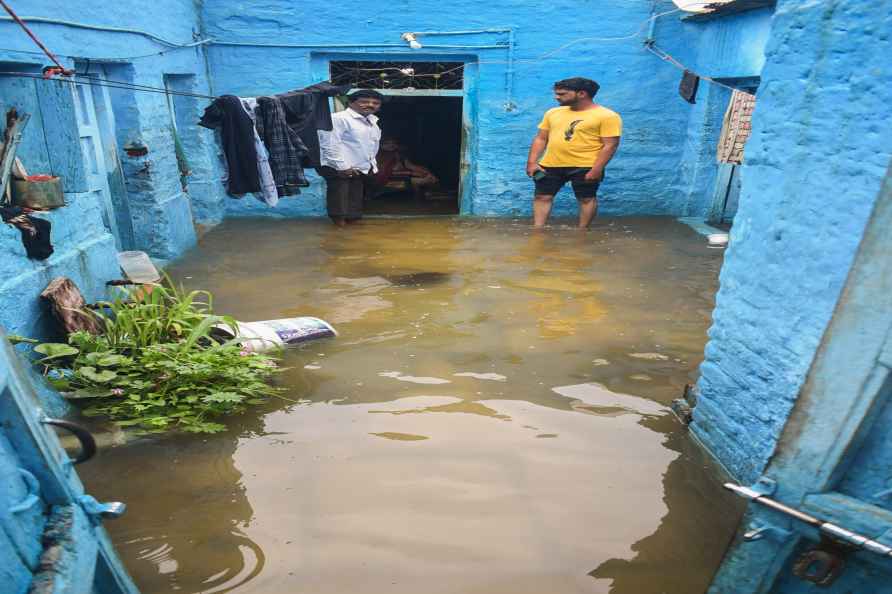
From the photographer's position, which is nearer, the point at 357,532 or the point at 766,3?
the point at 357,532

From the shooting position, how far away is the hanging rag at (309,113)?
6.17 meters

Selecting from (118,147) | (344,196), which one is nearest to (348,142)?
(344,196)

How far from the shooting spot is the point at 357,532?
2.38 m

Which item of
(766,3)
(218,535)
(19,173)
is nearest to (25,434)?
(218,535)

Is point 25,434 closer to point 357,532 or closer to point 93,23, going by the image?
point 357,532

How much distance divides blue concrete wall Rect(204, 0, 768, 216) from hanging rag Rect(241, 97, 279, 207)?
2.57 metres

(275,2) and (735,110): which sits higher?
(275,2)

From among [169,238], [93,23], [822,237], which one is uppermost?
[93,23]

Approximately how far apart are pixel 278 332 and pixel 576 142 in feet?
15.0

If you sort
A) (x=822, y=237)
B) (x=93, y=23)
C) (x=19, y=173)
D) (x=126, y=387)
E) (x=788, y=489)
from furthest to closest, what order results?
(x=93, y=23)
(x=19, y=173)
(x=126, y=387)
(x=822, y=237)
(x=788, y=489)

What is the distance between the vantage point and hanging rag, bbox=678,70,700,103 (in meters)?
7.66

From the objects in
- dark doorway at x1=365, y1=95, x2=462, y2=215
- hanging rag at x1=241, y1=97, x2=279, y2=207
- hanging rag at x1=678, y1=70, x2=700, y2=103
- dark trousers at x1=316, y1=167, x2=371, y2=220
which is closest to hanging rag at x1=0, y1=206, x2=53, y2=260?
hanging rag at x1=241, y1=97, x2=279, y2=207

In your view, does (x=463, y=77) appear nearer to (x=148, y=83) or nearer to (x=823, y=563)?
(x=148, y=83)

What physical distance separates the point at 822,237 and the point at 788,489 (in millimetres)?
954
